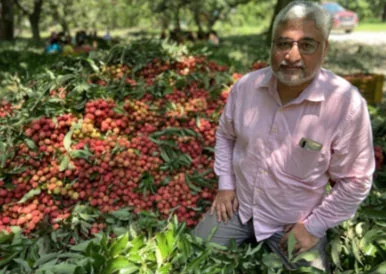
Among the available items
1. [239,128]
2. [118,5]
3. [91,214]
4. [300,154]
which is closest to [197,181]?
[91,214]

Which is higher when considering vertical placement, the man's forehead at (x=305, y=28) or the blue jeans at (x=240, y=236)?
the man's forehead at (x=305, y=28)

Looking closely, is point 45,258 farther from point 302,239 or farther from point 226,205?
point 302,239

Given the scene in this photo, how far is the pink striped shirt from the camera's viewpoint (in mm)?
1888

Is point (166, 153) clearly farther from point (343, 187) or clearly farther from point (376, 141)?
point (376, 141)

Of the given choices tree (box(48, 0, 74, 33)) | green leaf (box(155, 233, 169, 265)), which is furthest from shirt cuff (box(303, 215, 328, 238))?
tree (box(48, 0, 74, 33))

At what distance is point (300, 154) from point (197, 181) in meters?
1.19

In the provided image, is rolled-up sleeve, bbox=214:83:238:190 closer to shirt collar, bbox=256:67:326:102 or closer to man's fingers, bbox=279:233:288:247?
man's fingers, bbox=279:233:288:247

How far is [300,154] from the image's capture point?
6.57ft

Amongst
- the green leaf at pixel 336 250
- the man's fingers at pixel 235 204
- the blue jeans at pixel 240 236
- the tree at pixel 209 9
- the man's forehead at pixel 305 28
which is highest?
the tree at pixel 209 9

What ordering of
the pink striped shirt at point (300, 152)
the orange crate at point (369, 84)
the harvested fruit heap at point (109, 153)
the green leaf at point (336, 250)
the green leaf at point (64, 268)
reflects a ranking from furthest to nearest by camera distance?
the orange crate at point (369, 84), the harvested fruit heap at point (109, 153), the green leaf at point (336, 250), the green leaf at point (64, 268), the pink striped shirt at point (300, 152)

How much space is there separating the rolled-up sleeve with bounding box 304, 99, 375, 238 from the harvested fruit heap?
3.45 ft

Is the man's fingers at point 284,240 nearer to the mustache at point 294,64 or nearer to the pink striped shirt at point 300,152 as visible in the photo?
the pink striped shirt at point 300,152

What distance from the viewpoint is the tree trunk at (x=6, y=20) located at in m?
13.1

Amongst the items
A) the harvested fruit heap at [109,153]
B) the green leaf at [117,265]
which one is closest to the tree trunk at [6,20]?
the harvested fruit heap at [109,153]
